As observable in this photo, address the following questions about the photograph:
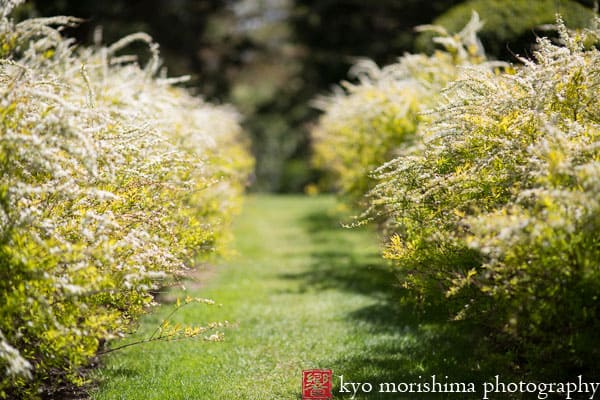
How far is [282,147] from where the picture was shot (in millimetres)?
26047

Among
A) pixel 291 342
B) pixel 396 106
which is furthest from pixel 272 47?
pixel 291 342

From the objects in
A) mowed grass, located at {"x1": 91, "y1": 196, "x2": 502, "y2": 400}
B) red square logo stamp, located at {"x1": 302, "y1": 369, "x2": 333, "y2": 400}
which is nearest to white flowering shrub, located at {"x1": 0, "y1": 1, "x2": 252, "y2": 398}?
mowed grass, located at {"x1": 91, "y1": 196, "x2": 502, "y2": 400}

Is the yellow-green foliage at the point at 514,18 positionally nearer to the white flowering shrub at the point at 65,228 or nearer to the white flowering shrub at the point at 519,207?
the white flowering shrub at the point at 519,207

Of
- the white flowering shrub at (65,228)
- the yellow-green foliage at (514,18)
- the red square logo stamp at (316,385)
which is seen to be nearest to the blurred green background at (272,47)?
the yellow-green foliage at (514,18)

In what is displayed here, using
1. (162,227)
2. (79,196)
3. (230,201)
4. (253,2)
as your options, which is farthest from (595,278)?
(253,2)

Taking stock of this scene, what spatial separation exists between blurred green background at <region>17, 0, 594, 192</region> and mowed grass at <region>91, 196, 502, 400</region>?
1219cm

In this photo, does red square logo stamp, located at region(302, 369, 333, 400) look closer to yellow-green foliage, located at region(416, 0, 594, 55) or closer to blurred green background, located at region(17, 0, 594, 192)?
yellow-green foliage, located at region(416, 0, 594, 55)

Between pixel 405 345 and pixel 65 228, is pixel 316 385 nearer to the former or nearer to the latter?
pixel 405 345

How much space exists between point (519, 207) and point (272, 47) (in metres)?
24.3

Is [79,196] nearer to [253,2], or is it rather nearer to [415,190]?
[415,190]

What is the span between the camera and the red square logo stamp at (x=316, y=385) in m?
4.98

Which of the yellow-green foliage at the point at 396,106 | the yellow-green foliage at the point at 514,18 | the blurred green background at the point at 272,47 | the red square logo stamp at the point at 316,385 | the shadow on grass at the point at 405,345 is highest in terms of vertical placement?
the blurred green background at the point at 272,47

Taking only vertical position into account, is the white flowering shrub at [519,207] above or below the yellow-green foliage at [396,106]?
below

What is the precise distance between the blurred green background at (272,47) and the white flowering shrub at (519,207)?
1512 centimetres
